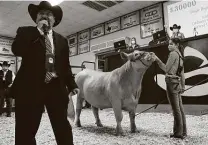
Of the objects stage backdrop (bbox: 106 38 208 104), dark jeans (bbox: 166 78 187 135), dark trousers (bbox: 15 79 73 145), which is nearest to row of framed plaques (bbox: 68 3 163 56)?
stage backdrop (bbox: 106 38 208 104)

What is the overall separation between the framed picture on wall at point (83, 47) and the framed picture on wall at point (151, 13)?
10.7ft

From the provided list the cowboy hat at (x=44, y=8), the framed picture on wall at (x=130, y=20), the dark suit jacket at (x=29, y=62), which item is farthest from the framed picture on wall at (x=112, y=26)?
the dark suit jacket at (x=29, y=62)

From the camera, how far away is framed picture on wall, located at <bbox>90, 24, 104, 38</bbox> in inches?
396

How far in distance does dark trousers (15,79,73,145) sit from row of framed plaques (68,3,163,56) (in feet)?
22.9

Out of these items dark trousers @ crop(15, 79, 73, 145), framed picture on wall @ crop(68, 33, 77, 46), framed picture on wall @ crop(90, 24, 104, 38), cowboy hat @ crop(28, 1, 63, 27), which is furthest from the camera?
framed picture on wall @ crop(68, 33, 77, 46)

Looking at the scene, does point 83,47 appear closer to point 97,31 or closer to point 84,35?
point 84,35

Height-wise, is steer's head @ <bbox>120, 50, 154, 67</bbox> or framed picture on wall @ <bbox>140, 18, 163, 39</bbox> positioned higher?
framed picture on wall @ <bbox>140, 18, 163, 39</bbox>

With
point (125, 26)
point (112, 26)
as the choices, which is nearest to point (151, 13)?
point (125, 26)

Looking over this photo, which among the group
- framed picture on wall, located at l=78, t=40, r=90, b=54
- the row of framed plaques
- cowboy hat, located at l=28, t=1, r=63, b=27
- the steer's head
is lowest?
the steer's head

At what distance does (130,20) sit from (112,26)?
3.26 ft

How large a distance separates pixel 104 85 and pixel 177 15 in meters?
5.44

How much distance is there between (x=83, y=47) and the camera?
1100cm

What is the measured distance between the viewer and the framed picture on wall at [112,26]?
30.7ft

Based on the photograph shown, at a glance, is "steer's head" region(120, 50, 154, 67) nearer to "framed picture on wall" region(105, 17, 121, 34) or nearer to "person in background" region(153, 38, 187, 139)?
"person in background" region(153, 38, 187, 139)
